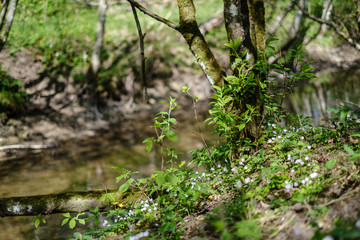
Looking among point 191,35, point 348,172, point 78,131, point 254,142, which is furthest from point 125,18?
point 348,172

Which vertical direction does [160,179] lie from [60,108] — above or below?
below

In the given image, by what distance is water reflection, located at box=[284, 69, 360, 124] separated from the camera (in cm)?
726

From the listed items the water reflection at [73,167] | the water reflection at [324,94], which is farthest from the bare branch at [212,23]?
the water reflection at [73,167]

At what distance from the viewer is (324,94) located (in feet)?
29.9

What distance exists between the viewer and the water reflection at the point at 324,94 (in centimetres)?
726

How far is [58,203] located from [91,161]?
120 inches

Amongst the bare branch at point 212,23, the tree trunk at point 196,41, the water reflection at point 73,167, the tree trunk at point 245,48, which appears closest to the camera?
the tree trunk at point 245,48

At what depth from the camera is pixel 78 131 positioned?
832 cm

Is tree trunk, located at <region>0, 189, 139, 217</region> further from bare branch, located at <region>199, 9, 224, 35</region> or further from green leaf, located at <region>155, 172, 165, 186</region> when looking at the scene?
bare branch, located at <region>199, 9, 224, 35</region>

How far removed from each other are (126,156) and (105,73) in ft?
15.2

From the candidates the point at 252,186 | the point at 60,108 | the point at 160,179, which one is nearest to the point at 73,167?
the point at 60,108

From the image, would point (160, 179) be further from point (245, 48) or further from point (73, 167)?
point (73, 167)

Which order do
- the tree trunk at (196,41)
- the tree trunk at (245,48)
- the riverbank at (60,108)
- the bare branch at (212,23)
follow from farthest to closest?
1. the bare branch at (212,23)
2. the riverbank at (60,108)
3. the tree trunk at (196,41)
4. the tree trunk at (245,48)

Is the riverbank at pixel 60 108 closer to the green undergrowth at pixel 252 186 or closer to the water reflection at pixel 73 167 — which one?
the water reflection at pixel 73 167
